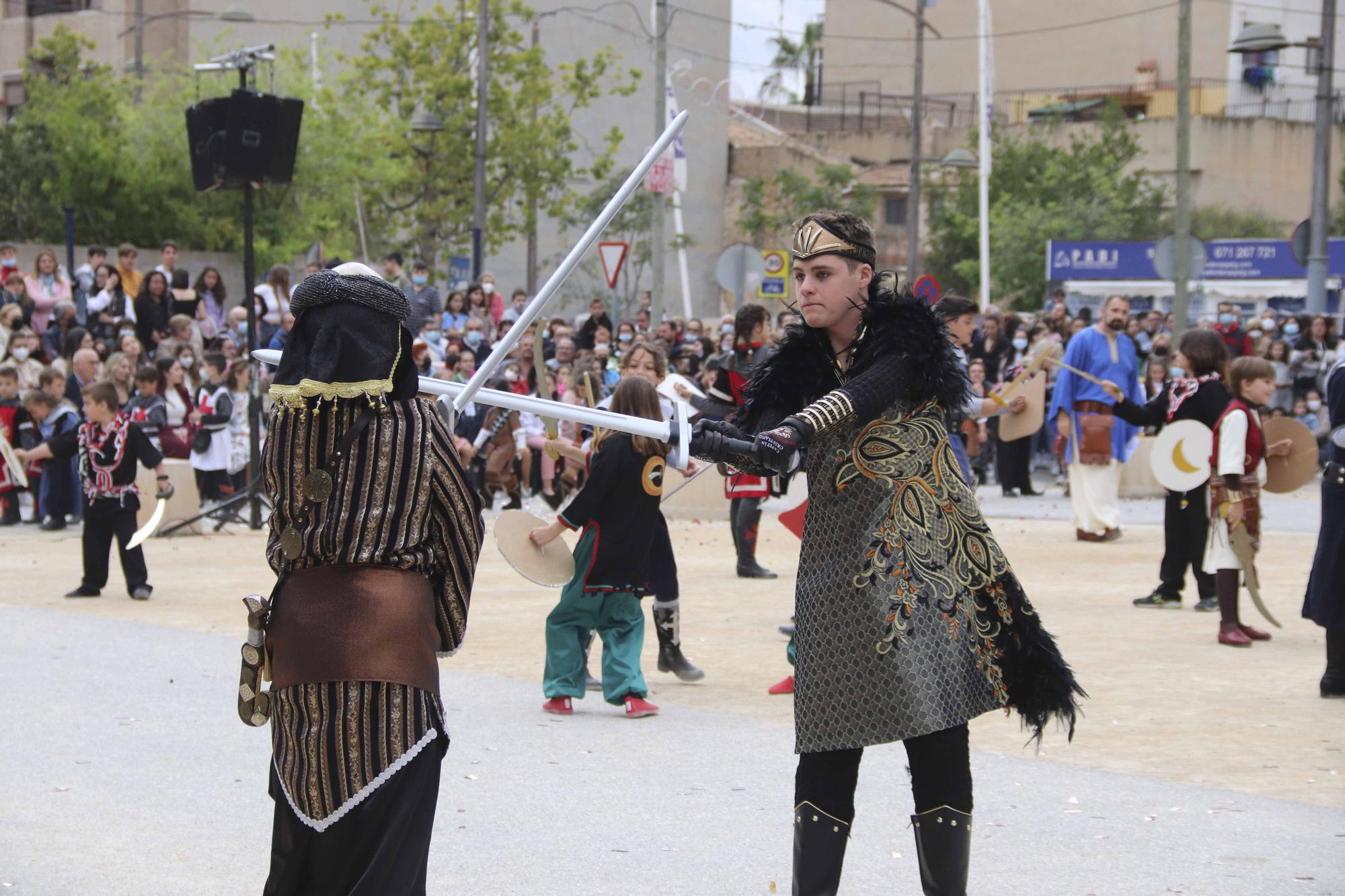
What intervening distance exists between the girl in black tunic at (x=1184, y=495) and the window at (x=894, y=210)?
3884cm

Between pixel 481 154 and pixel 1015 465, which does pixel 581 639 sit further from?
pixel 481 154

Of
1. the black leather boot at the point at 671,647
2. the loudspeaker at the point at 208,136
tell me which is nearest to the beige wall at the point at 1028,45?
the loudspeaker at the point at 208,136

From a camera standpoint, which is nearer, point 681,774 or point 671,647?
point 681,774

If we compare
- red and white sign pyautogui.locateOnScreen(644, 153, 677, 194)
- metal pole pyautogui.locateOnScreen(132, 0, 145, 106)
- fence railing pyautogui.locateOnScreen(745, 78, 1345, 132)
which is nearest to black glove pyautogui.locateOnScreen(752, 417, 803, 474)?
red and white sign pyautogui.locateOnScreen(644, 153, 677, 194)

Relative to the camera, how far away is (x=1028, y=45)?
175 feet

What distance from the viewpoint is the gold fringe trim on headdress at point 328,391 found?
339 centimetres

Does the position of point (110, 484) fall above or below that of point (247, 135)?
below

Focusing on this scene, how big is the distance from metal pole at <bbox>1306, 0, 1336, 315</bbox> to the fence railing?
80.5 ft

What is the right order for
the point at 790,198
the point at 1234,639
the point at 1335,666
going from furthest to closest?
the point at 790,198, the point at 1234,639, the point at 1335,666

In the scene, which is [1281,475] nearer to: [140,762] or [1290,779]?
[1290,779]

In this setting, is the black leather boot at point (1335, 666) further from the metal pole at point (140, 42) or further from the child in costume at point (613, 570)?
the metal pole at point (140, 42)

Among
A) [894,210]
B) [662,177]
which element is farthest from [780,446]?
[894,210]

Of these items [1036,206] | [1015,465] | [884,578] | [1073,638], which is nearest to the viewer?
[884,578]

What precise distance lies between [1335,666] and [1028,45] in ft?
160
